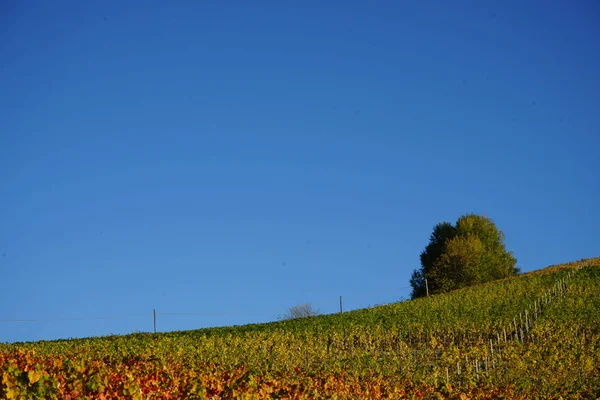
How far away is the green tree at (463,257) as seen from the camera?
6406 centimetres

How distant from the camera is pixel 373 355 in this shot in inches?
1142

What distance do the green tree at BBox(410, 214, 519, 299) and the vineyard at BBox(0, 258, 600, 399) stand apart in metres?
15.7

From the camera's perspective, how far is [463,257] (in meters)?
64.2

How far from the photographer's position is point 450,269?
2542 inches

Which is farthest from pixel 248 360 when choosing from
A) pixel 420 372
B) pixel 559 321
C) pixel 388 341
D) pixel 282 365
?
pixel 559 321

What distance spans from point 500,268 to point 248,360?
49.5 meters

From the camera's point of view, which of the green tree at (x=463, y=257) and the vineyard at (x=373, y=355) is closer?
the vineyard at (x=373, y=355)

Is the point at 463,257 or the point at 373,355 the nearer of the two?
the point at 373,355

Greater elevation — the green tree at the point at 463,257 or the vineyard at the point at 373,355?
the green tree at the point at 463,257

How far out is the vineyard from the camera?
10352mm

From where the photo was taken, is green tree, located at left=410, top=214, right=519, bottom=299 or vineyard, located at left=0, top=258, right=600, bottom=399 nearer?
vineyard, located at left=0, top=258, right=600, bottom=399

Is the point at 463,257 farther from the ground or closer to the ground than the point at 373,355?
farther from the ground

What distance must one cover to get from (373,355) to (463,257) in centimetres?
3764

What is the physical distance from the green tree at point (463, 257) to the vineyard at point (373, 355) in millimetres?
15710
